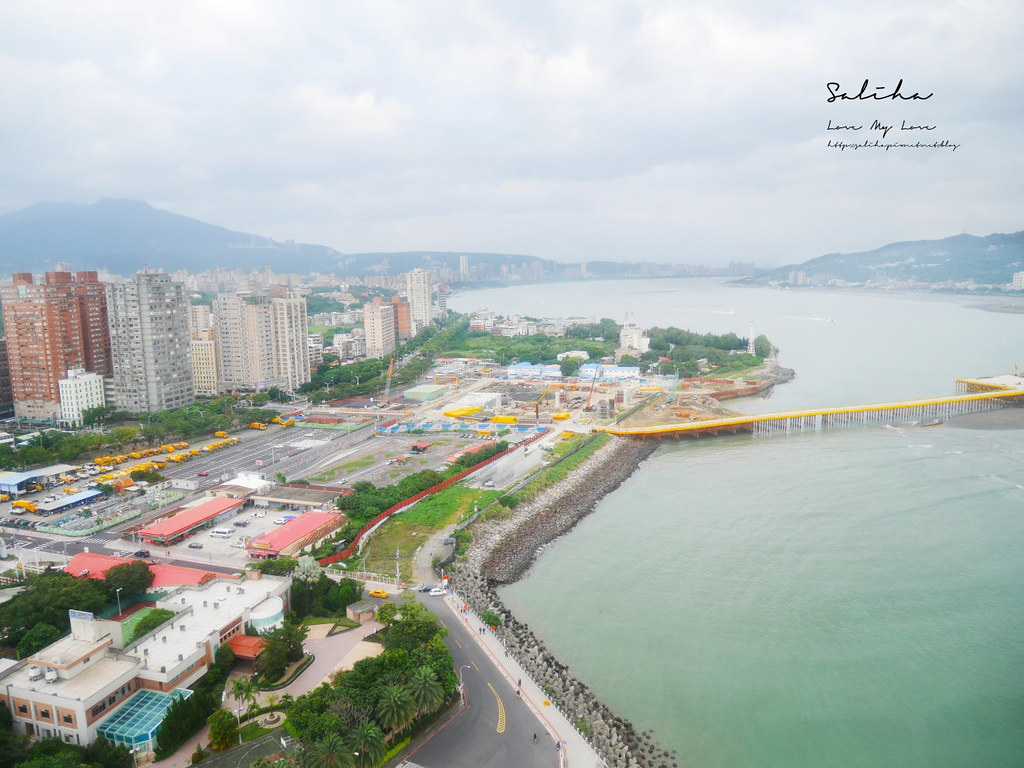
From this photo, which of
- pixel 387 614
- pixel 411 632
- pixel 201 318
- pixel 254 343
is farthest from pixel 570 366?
pixel 411 632

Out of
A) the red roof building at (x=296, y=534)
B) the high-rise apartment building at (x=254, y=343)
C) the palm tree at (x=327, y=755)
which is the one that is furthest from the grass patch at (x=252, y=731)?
the high-rise apartment building at (x=254, y=343)

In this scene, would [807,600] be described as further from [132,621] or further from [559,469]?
[132,621]

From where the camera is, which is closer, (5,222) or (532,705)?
(532,705)

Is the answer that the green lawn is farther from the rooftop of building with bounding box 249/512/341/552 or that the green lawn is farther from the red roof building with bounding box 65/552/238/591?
the rooftop of building with bounding box 249/512/341/552

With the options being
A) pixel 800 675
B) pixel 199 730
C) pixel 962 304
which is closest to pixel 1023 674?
pixel 800 675

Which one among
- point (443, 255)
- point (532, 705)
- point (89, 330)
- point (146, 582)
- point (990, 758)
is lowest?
point (990, 758)

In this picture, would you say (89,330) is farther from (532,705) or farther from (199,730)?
(532,705)
